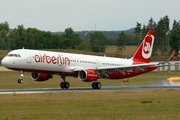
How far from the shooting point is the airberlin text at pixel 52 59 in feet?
139

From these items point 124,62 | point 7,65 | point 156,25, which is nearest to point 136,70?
point 124,62

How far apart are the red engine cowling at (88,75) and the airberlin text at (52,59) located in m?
1.92

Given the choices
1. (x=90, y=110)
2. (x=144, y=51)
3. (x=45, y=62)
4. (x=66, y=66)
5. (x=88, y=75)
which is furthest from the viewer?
(x=144, y=51)

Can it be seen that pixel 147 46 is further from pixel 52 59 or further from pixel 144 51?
pixel 52 59

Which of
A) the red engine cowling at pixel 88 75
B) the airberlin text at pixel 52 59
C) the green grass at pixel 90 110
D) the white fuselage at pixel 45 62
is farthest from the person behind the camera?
the red engine cowling at pixel 88 75

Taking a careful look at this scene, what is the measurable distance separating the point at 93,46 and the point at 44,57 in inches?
6125

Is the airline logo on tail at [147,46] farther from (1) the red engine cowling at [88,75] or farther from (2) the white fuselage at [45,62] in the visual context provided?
(1) the red engine cowling at [88,75]

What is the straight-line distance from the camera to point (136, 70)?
169ft

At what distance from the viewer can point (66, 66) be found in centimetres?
4456

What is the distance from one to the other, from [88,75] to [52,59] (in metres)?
4.02

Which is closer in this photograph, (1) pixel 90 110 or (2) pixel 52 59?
(1) pixel 90 110

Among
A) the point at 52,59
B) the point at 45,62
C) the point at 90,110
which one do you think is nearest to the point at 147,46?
the point at 52,59

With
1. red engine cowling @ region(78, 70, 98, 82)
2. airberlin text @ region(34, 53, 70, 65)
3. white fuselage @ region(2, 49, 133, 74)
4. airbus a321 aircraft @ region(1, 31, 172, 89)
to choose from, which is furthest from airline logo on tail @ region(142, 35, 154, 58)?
airberlin text @ region(34, 53, 70, 65)

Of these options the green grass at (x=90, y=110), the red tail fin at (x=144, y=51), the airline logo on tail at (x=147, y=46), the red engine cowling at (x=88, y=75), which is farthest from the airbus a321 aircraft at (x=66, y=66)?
the green grass at (x=90, y=110)
